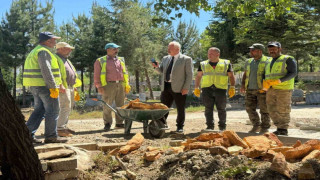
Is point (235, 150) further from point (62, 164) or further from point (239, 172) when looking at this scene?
point (62, 164)

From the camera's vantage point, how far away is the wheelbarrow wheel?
6.40 m

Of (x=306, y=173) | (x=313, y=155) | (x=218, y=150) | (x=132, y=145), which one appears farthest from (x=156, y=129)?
(x=306, y=173)

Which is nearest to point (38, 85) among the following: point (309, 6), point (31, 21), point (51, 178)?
point (51, 178)

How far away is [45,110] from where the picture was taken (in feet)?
17.3

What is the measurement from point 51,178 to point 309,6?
20.4 metres

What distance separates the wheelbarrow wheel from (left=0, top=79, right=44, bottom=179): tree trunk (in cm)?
358

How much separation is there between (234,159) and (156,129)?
2798 millimetres

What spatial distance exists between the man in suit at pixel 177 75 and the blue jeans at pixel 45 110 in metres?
2.30

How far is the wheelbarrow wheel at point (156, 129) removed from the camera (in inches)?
252

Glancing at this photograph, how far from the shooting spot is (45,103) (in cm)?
523

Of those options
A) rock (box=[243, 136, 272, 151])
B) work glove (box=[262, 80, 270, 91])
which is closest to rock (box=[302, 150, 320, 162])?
rock (box=[243, 136, 272, 151])

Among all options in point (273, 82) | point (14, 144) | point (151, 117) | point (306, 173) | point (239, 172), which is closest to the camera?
point (14, 144)

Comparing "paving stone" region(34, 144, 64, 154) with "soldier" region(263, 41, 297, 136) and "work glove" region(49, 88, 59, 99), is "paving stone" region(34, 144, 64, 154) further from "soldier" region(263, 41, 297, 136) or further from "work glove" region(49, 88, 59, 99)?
"soldier" region(263, 41, 297, 136)

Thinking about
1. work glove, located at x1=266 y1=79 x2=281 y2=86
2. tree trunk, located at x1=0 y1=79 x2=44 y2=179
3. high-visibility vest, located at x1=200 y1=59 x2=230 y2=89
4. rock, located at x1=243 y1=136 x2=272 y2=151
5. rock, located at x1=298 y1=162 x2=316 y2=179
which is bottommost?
rock, located at x1=298 y1=162 x2=316 y2=179
